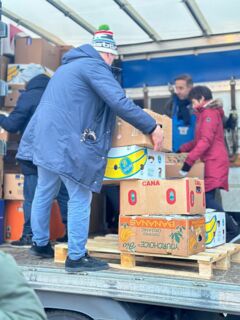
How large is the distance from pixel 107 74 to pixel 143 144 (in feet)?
1.77

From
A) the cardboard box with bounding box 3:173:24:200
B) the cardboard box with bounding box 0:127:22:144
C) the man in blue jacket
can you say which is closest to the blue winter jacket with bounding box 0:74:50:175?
the cardboard box with bounding box 0:127:22:144

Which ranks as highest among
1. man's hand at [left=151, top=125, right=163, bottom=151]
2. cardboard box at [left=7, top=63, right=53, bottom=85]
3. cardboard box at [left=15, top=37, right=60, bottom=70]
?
cardboard box at [left=15, top=37, right=60, bottom=70]

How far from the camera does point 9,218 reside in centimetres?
468

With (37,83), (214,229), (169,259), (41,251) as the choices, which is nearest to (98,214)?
(37,83)

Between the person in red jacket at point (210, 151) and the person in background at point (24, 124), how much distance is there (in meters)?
1.14

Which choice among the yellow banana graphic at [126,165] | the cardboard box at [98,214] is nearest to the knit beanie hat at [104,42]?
the yellow banana graphic at [126,165]

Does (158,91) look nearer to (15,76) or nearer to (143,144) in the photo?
(15,76)

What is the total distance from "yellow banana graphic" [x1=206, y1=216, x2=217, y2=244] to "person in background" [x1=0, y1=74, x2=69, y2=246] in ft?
4.43

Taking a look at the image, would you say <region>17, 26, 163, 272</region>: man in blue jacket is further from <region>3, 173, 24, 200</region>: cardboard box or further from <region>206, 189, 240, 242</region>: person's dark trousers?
<region>206, 189, 240, 242</region>: person's dark trousers

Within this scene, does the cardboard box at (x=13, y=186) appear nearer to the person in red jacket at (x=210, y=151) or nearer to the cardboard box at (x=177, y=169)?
the cardboard box at (x=177, y=169)

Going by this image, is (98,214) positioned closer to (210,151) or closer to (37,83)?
(210,151)

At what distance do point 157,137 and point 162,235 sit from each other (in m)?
0.68

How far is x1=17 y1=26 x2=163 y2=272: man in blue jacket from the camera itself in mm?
3211

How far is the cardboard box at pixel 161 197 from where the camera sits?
3.27 m
